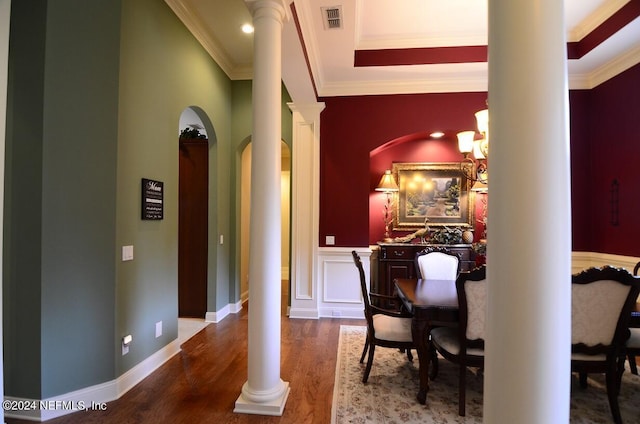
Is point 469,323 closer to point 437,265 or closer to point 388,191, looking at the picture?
point 437,265

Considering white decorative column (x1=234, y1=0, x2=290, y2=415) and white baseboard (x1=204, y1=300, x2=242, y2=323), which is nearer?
white decorative column (x1=234, y1=0, x2=290, y2=415)

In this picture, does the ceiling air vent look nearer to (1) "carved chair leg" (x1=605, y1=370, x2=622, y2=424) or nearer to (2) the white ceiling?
(2) the white ceiling

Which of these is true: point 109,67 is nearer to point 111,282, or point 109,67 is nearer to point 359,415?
point 111,282

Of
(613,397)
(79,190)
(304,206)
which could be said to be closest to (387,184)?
(304,206)

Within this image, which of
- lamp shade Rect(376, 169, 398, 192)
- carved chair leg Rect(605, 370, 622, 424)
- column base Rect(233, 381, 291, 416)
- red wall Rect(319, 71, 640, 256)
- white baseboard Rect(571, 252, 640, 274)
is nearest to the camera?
carved chair leg Rect(605, 370, 622, 424)

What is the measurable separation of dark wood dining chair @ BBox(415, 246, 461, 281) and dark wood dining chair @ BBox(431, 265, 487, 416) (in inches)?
46.2

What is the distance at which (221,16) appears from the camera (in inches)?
137

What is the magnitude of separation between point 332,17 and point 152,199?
2413 millimetres

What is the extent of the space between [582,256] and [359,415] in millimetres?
3910

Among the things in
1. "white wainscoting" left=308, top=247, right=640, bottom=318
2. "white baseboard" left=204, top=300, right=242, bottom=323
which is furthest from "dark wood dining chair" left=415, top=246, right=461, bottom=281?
"white baseboard" left=204, top=300, right=242, bottom=323

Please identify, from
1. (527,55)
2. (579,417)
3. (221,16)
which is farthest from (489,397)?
(221,16)

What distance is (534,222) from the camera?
36.1 inches

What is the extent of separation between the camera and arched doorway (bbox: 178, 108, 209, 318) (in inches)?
168

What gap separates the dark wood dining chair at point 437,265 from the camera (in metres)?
3.42
